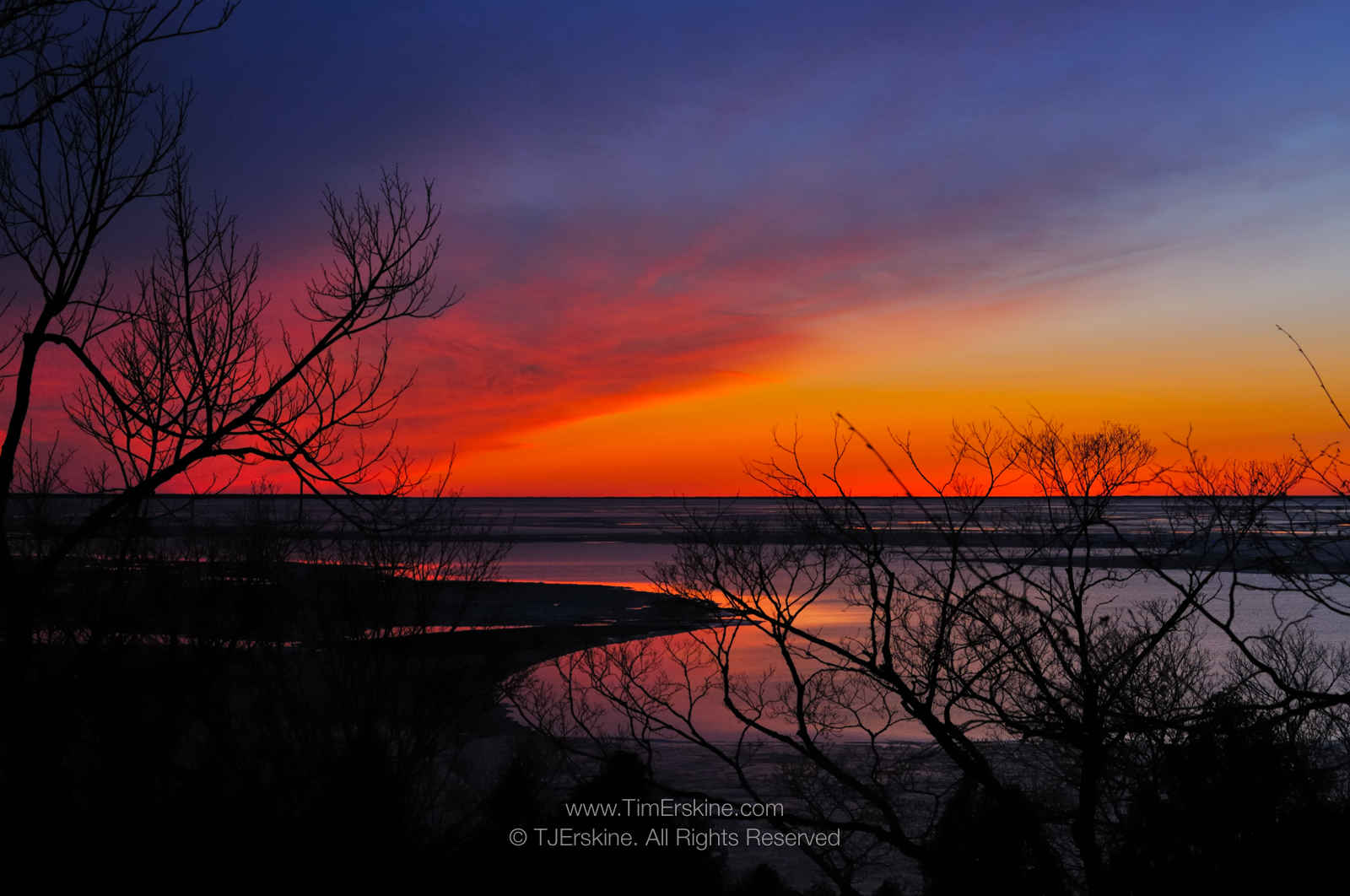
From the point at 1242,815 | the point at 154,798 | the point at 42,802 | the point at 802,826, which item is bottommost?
the point at 802,826

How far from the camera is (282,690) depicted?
18.3 metres

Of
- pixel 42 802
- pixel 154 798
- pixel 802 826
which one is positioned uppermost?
pixel 42 802

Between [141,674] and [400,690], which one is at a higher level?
[141,674]

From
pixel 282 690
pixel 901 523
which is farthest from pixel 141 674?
pixel 901 523

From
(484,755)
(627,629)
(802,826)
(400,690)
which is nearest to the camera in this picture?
(802,826)

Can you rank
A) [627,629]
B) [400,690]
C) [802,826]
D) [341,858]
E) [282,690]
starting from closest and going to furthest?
[341,858], [802,826], [282,690], [400,690], [627,629]

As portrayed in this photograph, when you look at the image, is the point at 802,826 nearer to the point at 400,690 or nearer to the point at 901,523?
the point at 400,690

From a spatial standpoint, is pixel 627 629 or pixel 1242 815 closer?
pixel 1242 815

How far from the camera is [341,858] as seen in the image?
591 inches

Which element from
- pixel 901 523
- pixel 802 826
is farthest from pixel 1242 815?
pixel 901 523

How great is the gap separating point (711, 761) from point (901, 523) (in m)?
67.3

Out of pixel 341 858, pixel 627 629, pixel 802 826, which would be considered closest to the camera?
pixel 341 858

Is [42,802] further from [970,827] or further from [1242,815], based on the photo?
[970,827]

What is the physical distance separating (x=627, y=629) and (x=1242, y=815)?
24.7 metres
